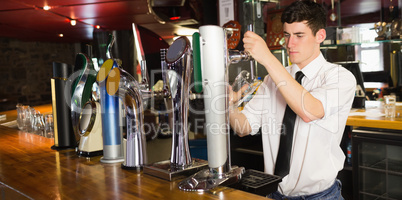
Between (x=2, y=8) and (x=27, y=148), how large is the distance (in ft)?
14.6

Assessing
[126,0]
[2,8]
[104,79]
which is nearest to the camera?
[104,79]

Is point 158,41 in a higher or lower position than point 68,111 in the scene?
higher

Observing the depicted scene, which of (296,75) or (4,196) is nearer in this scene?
(4,196)

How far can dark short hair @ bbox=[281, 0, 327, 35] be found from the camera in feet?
4.66

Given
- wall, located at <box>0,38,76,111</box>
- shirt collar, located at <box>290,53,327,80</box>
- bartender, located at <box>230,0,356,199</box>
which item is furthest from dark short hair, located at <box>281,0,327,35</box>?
wall, located at <box>0,38,76,111</box>

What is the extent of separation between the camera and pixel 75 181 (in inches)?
41.3

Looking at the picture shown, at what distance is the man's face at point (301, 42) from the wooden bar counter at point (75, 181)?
751 mm

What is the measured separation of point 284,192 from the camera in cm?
140

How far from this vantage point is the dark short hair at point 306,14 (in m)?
1.42

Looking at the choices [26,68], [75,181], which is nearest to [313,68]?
[75,181]

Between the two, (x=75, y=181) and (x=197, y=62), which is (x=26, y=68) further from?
(x=197, y=62)

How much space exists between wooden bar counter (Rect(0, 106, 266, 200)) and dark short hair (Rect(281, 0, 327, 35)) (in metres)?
0.81

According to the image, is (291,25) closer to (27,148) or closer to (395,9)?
(27,148)

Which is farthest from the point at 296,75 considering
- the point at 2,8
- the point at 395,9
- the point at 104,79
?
the point at 2,8
